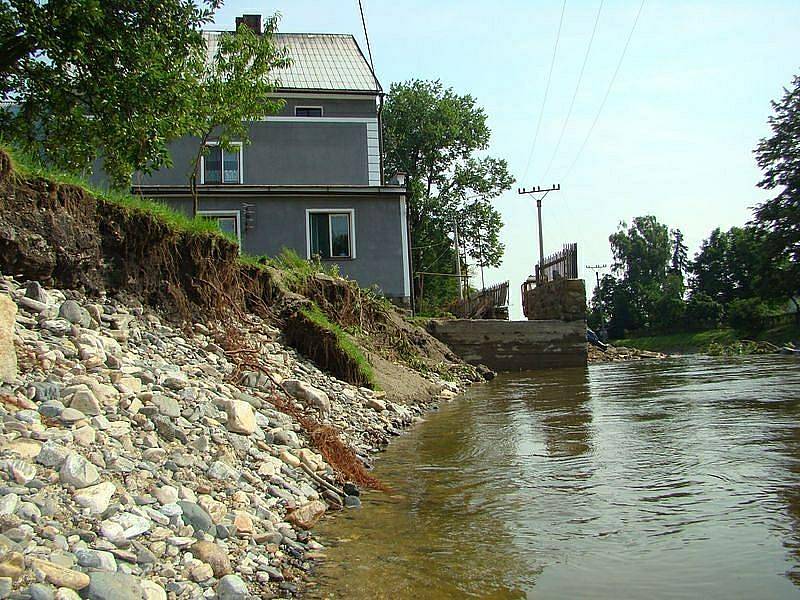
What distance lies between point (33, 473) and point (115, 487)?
49cm

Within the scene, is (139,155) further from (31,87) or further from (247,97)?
(247,97)

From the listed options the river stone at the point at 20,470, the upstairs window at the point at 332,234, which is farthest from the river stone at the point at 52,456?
the upstairs window at the point at 332,234

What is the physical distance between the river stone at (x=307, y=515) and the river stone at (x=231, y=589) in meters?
1.22

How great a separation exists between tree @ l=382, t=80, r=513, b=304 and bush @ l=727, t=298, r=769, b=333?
18.5 m

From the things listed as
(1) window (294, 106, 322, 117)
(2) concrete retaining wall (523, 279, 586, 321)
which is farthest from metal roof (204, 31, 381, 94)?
(2) concrete retaining wall (523, 279, 586, 321)

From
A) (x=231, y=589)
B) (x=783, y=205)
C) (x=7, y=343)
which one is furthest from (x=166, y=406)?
(x=783, y=205)

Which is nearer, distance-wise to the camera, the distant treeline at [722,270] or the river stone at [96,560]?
the river stone at [96,560]

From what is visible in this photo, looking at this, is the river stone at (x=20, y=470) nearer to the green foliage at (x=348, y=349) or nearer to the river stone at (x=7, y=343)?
the river stone at (x=7, y=343)

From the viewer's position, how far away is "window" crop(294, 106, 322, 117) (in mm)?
26422

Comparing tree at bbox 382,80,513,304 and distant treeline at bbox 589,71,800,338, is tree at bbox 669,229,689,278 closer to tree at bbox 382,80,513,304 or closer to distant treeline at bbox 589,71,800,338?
distant treeline at bbox 589,71,800,338

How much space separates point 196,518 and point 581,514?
291 centimetres

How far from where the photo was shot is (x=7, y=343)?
5.00 meters

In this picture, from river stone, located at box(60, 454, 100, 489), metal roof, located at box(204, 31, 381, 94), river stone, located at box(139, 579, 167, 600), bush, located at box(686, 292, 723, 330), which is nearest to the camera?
river stone, located at box(139, 579, 167, 600)

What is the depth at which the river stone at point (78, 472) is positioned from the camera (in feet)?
13.4
